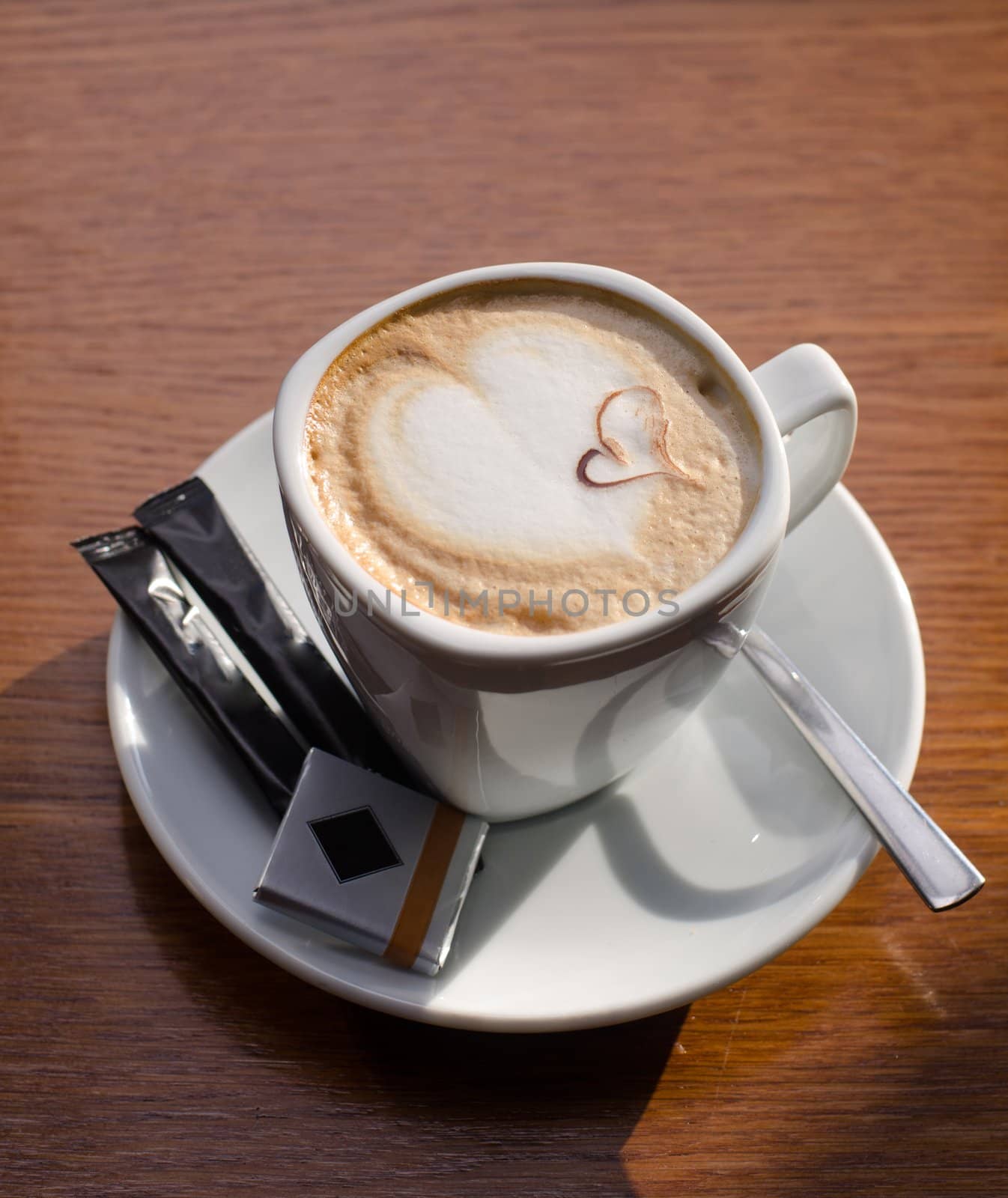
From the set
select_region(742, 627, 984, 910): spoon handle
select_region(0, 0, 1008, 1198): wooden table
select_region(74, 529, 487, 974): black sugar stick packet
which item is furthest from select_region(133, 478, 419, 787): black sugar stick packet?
select_region(742, 627, 984, 910): spoon handle

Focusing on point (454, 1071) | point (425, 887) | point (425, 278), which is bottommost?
Result: point (454, 1071)

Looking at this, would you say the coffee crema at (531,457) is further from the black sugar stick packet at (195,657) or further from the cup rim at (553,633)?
the black sugar stick packet at (195,657)

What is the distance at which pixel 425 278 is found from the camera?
1.57m

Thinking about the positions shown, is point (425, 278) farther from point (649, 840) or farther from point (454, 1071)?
point (454, 1071)

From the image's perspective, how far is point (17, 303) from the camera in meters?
1.54

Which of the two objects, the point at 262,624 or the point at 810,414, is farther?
the point at 262,624

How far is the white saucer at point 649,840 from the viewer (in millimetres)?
885

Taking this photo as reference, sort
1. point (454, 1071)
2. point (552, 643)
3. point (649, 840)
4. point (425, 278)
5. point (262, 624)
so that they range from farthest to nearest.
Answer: point (425, 278) → point (262, 624) → point (649, 840) → point (454, 1071) → point (552, 643)

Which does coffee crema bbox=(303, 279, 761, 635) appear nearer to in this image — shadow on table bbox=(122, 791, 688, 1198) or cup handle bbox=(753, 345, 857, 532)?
cup handle bbox=(753, 345, 857, 532)

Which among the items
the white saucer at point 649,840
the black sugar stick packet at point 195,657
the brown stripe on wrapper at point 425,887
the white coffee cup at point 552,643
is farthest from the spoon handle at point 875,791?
the black sugar stick packet at point 195,657

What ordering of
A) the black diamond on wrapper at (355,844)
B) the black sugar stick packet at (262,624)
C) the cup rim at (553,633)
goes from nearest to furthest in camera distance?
the cup rim at (553,633)
the black diamond on wrapper at (355,844)
the black sugar stick packet at (262,624)

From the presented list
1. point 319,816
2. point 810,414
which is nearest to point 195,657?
point 319,816

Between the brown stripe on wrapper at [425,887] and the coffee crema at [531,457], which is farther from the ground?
the coffee crema at [531,457]

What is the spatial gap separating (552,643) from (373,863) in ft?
0.95
